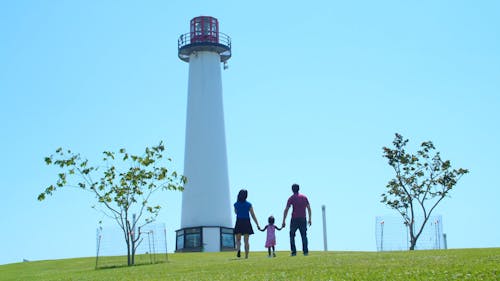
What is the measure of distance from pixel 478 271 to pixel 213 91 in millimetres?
40664

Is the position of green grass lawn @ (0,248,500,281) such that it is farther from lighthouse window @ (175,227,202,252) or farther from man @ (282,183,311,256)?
lighthouse window @ (175,227,202,252)

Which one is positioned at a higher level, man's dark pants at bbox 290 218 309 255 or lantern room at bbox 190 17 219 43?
lantern room at bbox 190 17 219 43

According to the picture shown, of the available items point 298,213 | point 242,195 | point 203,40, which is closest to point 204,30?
point 203,40

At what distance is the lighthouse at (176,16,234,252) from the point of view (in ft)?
172

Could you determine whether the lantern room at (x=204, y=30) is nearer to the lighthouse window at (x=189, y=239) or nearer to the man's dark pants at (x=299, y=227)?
the lighthouse window at (x=189, y=239)

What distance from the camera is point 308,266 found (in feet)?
63.2

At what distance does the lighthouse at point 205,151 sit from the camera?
52.3 metres

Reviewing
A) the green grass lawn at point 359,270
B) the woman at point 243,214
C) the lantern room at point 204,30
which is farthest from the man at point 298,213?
the lantern room at point 204,30

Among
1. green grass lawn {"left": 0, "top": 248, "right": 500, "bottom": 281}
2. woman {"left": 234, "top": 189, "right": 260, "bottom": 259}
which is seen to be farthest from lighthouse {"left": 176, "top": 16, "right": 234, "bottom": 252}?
green grass lawn {"left": 0, "top": 248, "right": 500, "bottom": 281}

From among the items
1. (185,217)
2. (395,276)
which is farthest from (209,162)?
(395,276)

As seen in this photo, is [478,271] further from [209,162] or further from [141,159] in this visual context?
[209,162]

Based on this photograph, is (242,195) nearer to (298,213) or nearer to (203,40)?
(298,213)

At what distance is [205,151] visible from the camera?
5359 centimetres

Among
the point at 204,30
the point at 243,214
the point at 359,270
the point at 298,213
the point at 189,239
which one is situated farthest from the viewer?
the point at 204,30
